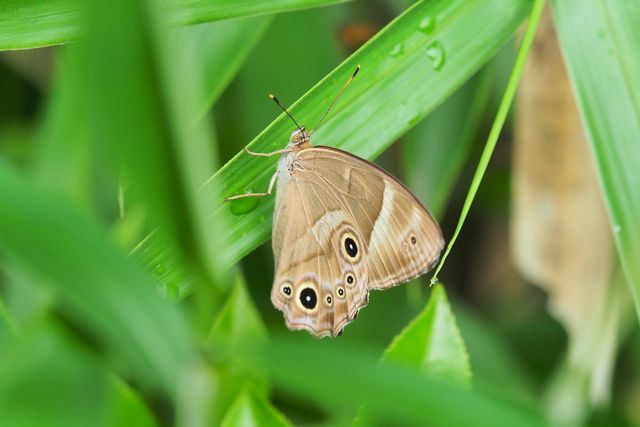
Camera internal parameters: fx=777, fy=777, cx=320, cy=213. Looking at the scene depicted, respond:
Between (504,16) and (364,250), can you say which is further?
(364,250)

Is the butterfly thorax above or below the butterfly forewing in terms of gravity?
above

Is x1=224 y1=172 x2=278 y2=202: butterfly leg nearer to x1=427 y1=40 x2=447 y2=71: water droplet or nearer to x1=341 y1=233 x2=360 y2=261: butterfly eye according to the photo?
x1=341 y1=233 x2=360 y2=261: butterfly eye

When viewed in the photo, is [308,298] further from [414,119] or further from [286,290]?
[414,119]

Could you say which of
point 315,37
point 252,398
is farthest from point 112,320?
point 315,37

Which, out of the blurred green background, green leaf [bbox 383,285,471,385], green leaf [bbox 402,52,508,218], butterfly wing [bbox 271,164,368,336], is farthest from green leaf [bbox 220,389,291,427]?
green leaf [bbox 402,52,508,218]

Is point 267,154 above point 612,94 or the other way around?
above

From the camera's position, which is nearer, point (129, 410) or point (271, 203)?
point (129, 410)

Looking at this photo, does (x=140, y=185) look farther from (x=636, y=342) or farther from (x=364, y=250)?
(x=636, y=342)

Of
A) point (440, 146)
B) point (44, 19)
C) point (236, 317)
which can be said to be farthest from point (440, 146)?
point (44, 19)
